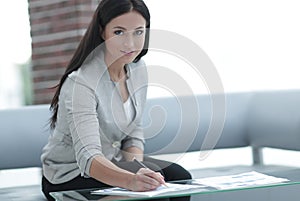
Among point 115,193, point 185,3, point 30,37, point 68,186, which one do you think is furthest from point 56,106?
point 185,3

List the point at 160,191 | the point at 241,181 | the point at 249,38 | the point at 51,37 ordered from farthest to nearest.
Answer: the point at 249,38
the point at 51,37
the point at 241,181
the point at 160,191

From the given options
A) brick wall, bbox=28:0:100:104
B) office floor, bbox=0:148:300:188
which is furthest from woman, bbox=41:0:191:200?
brick wall, bbox=28:0:100:104

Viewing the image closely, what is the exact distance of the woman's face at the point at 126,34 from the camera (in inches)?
77.2

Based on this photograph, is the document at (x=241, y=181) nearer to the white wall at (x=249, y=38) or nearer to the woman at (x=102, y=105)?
the woman at (x=102, y=105)

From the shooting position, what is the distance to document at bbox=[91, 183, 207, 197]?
5.31ft

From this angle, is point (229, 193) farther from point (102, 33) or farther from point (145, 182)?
point (102, 33)

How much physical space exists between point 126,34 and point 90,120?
303 millimetres

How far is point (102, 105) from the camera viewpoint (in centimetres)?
204

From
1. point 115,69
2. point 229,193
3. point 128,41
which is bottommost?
point 229,193

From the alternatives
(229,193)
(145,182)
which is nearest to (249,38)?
(229,193)

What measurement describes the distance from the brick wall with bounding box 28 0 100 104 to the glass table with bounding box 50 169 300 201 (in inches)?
64.3

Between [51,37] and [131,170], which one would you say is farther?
[51,37]

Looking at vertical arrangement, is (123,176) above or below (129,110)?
below

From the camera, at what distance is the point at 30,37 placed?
3.35 m
